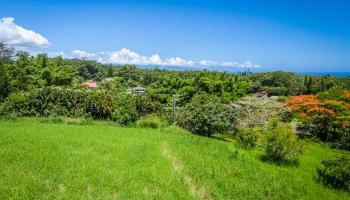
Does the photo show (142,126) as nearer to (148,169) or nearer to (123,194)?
(148,169)

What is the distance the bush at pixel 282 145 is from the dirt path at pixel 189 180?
3565mm

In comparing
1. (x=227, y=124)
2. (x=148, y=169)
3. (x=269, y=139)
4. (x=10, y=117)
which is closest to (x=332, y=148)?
(x=227, y=124)

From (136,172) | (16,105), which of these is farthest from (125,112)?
(136,172)

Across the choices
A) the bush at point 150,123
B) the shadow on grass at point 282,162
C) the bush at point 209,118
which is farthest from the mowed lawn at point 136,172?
the bush at point 150,123

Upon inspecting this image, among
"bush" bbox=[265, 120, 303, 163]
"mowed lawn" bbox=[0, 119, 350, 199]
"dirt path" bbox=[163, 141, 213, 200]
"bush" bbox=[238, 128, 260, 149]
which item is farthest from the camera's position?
"bush" bbox=[238, 128, 260, 149]

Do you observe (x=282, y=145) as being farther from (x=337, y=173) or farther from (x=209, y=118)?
(x=209, y=118)

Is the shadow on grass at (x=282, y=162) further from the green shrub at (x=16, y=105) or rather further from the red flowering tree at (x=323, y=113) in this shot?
the green shrub at (x=16, y=105)

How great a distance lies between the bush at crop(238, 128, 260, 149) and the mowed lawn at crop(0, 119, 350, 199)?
943 millimetres

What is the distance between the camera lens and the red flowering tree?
15.1 metres

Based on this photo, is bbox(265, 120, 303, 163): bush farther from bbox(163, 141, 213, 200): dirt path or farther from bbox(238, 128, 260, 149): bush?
bbox(163, 141, 213, 200): dirt path

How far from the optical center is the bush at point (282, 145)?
952cm

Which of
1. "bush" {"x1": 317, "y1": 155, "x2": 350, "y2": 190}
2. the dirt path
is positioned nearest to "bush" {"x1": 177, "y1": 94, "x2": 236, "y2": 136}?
the dirt path

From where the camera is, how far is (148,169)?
296 inches

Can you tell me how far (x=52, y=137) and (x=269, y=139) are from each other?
27.2ft
